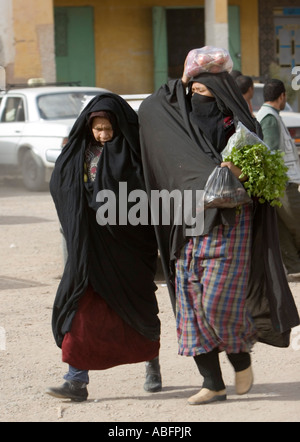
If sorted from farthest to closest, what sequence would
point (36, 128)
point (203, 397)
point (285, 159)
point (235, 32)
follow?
point (235, 32) < point (36, 128) < point (285, 159) < point (203, 397)

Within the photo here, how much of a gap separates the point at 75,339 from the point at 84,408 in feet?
1.12

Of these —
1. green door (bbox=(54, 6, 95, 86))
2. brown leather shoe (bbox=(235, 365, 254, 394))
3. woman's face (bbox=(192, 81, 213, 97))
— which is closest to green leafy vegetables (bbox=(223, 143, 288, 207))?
woman's face (bbox=(192, 81, 213, 97))

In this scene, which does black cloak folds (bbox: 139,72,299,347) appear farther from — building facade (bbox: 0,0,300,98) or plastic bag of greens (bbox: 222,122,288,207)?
building facade (bbox: 0,0,300,98)

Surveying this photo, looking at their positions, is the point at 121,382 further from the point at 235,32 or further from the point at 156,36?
the point at 235,32

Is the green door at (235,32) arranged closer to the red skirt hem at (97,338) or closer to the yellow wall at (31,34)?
the yellow wall at (31,34)

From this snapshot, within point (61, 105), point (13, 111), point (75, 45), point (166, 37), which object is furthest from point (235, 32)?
point (61, 105)

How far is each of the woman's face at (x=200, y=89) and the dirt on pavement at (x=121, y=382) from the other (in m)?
1.50

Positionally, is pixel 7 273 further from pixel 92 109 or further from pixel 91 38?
pixel 91 38

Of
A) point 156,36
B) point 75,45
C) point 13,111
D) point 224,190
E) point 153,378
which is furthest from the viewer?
point 156,36

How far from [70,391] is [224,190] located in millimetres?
1287

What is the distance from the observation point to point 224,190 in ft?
15.2

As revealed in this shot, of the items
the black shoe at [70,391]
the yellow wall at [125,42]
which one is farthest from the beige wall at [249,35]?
the black shoe at [70,391]

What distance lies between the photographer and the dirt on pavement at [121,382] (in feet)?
15.6
